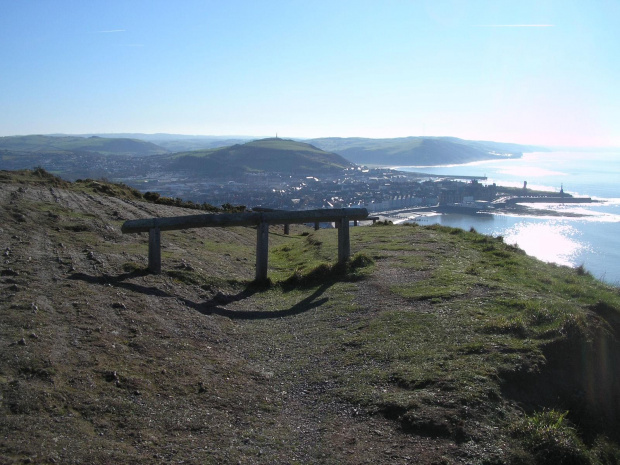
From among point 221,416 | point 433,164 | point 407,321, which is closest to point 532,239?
point 407,321

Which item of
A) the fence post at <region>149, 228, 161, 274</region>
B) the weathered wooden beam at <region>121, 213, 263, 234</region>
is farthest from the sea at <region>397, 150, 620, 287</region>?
the fence post at <region>149, 228, 161, 274</region>

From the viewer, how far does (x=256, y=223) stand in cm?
1218

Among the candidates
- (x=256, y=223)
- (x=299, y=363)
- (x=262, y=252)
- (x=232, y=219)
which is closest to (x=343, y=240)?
(x=262, y=252)

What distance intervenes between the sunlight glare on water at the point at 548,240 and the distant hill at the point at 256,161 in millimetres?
65446

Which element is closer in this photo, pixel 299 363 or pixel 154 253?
pixel 299 363

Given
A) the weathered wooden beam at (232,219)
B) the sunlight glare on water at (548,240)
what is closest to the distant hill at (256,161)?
the sunlight glare on water at (548,240)

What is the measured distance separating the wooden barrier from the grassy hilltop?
24.0 inches

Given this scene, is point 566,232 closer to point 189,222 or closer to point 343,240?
point 343,240

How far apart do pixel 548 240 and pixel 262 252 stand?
2073 cm

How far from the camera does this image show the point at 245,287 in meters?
11.3

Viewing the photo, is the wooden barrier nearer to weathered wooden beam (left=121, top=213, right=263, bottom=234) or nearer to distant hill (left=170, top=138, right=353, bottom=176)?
weathered wooden beam (left=121, top=213, right=263, bottom=234)

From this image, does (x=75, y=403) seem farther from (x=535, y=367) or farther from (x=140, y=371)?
(x=535, y=367)

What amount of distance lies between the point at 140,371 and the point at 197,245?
902 centimetres

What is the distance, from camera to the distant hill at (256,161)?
310 feet
